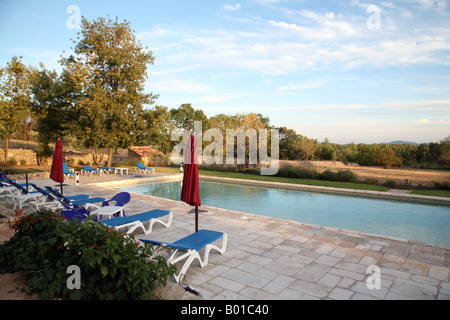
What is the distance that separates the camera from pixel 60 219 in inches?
151

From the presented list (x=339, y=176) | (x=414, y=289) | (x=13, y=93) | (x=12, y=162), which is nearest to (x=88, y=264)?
(x=414, y=289)

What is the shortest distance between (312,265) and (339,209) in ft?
20.6

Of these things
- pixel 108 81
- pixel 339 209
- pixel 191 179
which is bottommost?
pixel 339 209

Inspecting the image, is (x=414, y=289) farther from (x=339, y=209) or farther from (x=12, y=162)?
(x=12, y=162)

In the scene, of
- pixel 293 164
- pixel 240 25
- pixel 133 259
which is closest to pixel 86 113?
pixel 240 25

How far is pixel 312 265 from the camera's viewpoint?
163 inches

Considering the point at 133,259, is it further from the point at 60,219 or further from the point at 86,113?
the point at 86,113

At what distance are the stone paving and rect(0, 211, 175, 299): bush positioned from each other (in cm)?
88

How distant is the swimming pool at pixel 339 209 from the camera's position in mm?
7566

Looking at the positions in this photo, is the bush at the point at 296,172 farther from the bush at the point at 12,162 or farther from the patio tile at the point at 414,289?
the bush at the point at 12,162

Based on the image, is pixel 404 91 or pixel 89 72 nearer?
pixel 404 91

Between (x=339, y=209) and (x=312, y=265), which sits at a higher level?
(x=312, y=265)
